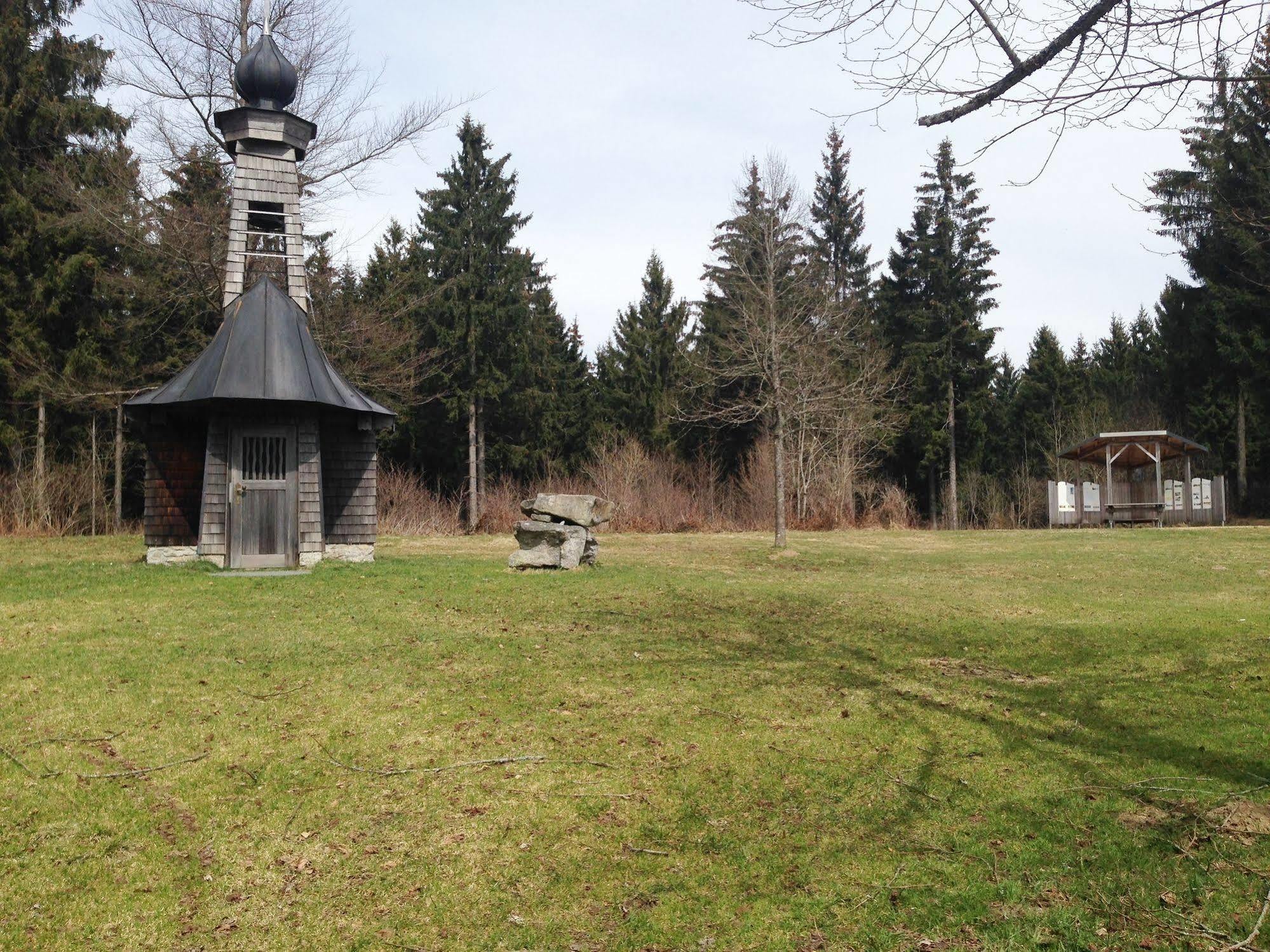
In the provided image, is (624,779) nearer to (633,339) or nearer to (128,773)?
(128,773)

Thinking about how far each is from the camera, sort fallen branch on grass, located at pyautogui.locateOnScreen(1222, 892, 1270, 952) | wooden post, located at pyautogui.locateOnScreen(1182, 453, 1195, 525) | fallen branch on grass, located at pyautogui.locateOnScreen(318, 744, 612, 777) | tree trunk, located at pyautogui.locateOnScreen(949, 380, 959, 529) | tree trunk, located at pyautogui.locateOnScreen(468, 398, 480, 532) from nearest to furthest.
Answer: fallen branch on grass, located at pyautogui.locateOnScreen(1222, 892, 1270, 952)
fallen branch on grass, located at pyautogui.locateOnScreen(318, 744, 612, 777)
wooden post, located at pyautogui.locateOnScreen(1182, 453, 1195, 525)
tree trunk, located at pyautogui.locateOnScreen(468, 398, 480, 532)
tree trunk, located at pyautogui.locateOnScreen(949, 380, 959, 529)

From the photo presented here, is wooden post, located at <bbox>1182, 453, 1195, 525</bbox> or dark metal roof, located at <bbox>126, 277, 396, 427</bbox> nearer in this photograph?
dark metal roof, located at <bbox>126, 277, 396, 427</bbox>

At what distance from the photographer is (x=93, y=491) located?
26625mm

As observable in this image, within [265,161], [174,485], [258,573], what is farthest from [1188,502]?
[174,485]

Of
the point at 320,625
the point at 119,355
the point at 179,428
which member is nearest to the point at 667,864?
the point at 320,625

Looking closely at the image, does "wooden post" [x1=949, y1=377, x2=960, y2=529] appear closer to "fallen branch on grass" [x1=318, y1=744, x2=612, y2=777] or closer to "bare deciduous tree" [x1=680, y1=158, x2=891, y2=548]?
"bare deciduous tree" [x1=680, y1=158, x2=891, y2=548]

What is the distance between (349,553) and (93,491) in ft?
43.3

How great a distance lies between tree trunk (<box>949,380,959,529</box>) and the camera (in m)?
38.4

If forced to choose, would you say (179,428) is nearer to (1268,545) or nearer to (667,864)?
(667,864)

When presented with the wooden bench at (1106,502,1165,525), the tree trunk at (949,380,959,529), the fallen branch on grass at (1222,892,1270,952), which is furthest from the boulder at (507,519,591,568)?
the tree trunk at (949,380,959,529)

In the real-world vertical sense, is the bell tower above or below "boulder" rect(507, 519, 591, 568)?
above

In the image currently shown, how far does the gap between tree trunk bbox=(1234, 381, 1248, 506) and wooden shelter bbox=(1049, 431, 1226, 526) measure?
3754 millimetres

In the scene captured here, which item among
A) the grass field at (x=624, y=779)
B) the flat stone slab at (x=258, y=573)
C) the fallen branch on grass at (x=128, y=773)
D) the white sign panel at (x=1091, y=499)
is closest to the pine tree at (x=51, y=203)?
Result: the flat stone slab at (x=258, y=573)

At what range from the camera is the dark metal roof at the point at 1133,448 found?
95.9ft
